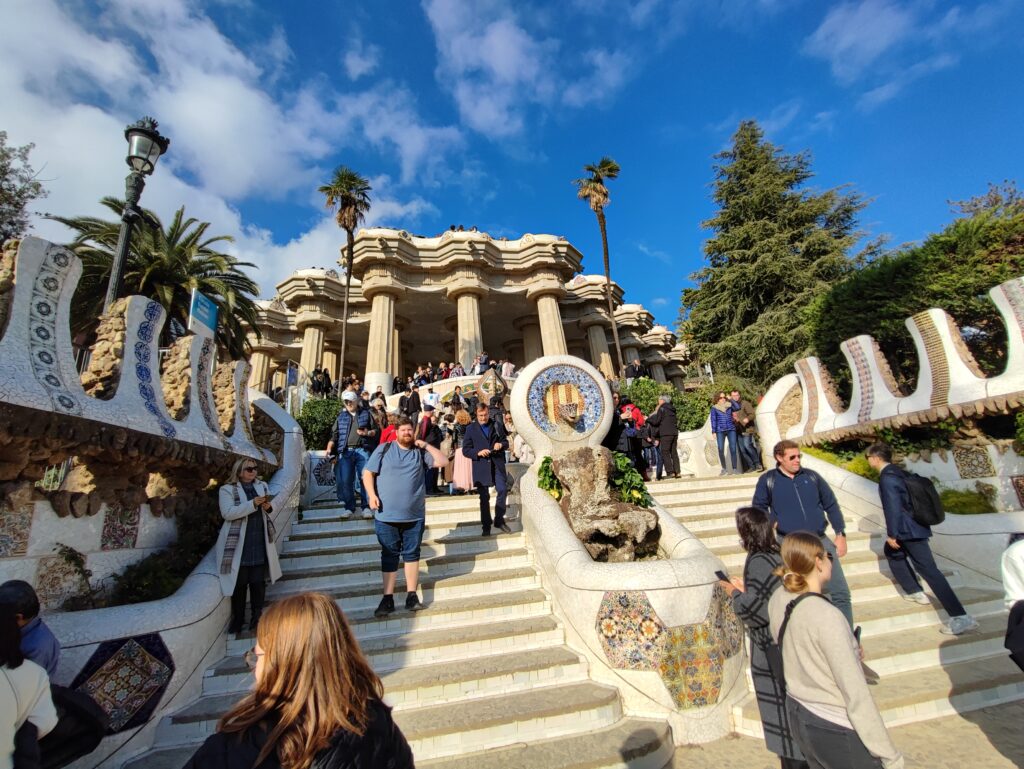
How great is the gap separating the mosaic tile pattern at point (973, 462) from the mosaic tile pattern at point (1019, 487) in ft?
0.68

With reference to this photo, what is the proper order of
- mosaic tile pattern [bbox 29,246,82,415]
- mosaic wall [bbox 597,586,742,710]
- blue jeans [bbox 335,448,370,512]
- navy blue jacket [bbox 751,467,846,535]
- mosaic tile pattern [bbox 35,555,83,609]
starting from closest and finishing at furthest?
1. mosaic tile pattern [bbox 29,246,82,415]
2. mosaic tile pattern [bbox 35,555,83,609]
3. mosaic wall [bbox 597,586,742,710]
4. navy blue jacket [bbox 751,467,846,535]
5. blue jeans [bbox 335,448,370,512]

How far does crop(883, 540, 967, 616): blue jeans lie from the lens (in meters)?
4.33

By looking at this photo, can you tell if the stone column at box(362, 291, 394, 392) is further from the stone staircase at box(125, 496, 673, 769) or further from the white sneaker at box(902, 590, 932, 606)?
the white sneaker at box(902, 590, 932, 606)

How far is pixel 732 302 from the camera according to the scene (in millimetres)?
19375

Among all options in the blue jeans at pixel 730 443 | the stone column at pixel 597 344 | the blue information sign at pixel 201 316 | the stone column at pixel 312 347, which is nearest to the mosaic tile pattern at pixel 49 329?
the blue information sign at pixel 201 316

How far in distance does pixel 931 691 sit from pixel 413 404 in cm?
978

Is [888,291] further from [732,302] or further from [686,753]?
[686,753]

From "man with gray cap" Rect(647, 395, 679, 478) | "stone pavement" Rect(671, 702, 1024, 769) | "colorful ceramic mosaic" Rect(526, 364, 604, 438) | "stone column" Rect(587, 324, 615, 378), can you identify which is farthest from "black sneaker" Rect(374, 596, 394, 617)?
"stone column" Rect(587, 324, 615, 378)

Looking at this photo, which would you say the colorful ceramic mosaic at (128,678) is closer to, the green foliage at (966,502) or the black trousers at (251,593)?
the black trousers at (251,593)

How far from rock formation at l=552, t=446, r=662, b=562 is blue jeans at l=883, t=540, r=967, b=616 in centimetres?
218

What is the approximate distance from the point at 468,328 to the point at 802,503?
21.4m

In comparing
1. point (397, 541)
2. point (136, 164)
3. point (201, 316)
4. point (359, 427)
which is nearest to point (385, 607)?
point (397, 541)

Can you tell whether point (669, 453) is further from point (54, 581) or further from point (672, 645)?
point (54, 581)

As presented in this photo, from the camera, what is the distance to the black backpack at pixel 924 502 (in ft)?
14.3
